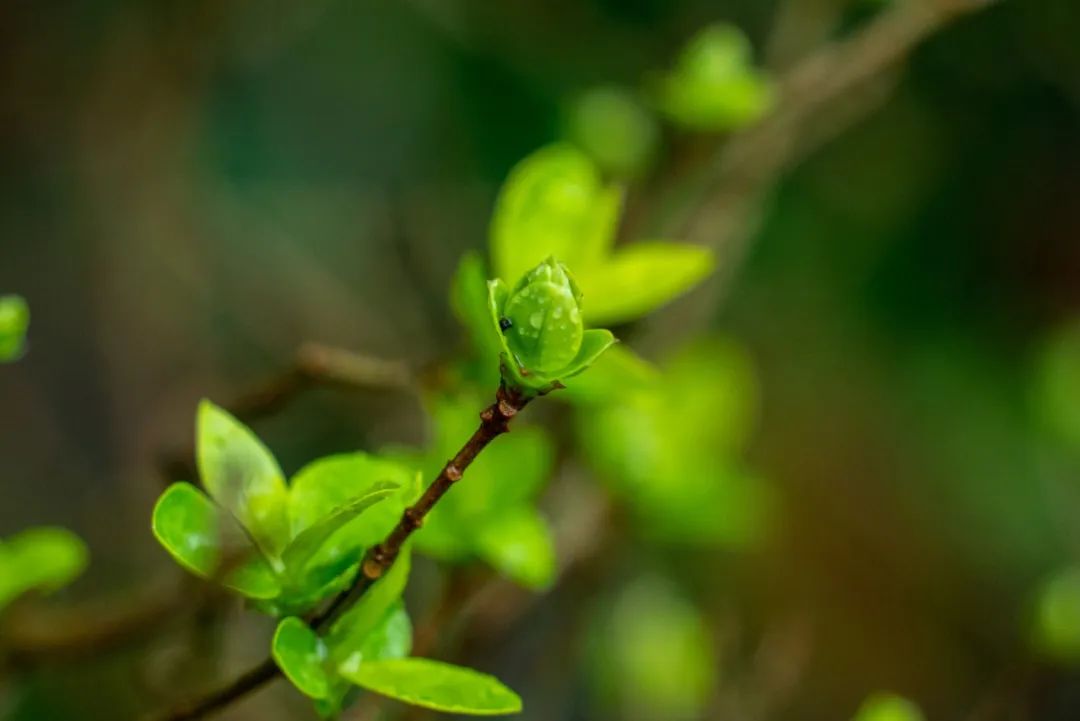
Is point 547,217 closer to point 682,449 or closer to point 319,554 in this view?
point 319,554

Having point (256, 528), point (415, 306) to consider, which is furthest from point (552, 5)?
point (256, 528)

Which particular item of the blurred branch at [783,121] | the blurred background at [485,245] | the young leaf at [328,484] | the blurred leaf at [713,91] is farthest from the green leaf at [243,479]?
the blurred background at [485,245]

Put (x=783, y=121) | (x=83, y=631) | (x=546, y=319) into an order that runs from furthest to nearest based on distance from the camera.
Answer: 1. (x=783, y=121)
2. (x=83, y=631)
3. (x=546, y=319)

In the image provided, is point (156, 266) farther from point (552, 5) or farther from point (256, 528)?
point (256, 528)

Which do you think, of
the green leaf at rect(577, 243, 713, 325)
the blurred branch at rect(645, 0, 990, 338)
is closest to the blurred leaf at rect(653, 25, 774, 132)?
the blurred branch at rect(645, 0, 990, 338)

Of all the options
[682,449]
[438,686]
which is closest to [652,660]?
[682,449]

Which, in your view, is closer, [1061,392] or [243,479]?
[243,479]
